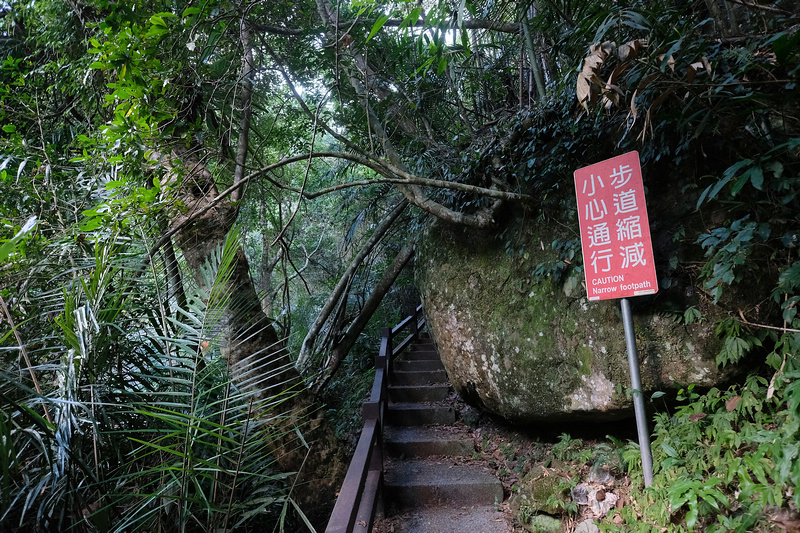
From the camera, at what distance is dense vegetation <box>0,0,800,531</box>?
1842 mm

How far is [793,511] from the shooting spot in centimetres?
178

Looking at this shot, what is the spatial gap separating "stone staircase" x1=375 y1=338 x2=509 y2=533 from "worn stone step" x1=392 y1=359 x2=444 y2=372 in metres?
0.61

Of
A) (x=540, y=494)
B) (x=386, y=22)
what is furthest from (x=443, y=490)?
(x=386, y=22)

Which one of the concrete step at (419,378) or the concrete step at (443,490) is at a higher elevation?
the concrete step at (419,378)

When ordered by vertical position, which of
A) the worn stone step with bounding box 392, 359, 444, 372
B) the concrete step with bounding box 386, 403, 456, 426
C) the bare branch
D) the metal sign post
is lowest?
the concrete step with bounding box 386, 403, 456, 426

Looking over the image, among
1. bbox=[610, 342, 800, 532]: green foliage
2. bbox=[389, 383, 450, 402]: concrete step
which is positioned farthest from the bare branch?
bbox=[389, 383, 450, 402]: concrete step

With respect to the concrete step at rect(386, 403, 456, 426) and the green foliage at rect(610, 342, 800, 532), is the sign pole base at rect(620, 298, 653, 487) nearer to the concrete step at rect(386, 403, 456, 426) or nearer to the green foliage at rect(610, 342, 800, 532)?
the green foliage at rect(610, 342, 800, 532)

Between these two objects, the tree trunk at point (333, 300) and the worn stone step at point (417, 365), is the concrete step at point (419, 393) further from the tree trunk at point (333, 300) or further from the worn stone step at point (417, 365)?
the tree trunk at point (333, 300)

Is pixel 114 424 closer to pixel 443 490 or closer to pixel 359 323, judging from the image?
pixel 443 490

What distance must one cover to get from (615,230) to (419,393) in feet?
12.2

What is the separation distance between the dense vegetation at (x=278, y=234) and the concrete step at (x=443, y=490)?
690 mm

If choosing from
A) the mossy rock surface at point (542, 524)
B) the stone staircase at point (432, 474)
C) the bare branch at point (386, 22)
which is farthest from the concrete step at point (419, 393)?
the bare branch at point (386, 22)

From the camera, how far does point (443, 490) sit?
3506 mm

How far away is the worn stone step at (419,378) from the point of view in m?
5.81
